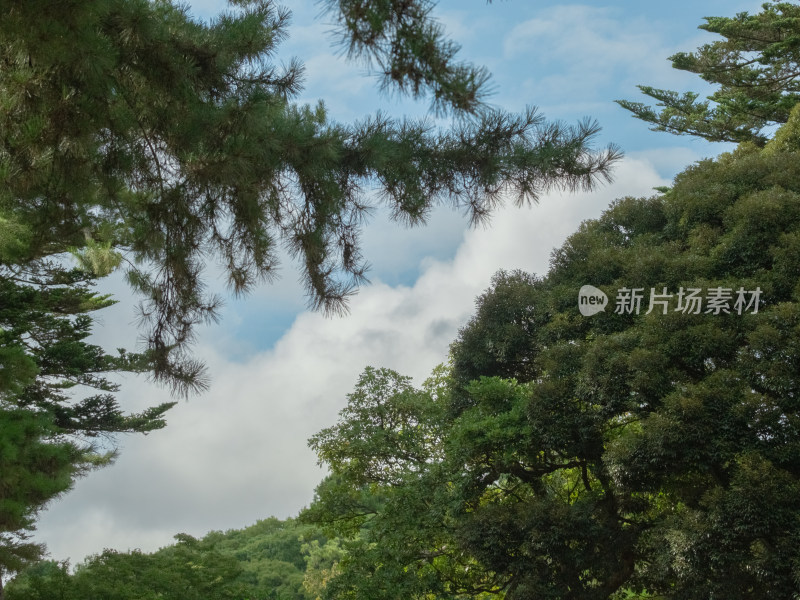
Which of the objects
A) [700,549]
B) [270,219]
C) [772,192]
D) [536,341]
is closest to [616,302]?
[536,341]

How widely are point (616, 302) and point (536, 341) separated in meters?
0.94

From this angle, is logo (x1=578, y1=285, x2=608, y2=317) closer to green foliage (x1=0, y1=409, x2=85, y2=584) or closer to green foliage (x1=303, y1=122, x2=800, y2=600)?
green foliage (x1=303, y1=122, x2=800, y2=600)

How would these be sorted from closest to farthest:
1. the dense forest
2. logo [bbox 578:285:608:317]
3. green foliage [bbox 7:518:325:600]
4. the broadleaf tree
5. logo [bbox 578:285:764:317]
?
the broadleaf tree → the dense forest → logo [bbox 578:285:764:317] → logo [bbox 578:285:608:317] → green foliage [bbox 7:518:325:600]

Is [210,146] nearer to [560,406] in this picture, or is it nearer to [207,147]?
[207,147]

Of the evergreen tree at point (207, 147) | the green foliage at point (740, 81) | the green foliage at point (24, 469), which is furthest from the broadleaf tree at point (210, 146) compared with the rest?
the green foliage at point (740, 81)

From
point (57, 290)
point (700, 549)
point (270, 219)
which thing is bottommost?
point (700, 549)

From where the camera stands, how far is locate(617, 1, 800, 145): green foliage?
376 inches

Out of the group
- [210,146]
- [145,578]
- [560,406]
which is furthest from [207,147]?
[145,578]

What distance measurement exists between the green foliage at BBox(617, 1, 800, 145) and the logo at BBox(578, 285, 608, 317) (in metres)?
4.39

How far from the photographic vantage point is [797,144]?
7695 mm

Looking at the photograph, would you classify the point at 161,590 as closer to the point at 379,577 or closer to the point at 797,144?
the point at 379,577

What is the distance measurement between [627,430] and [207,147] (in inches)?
170

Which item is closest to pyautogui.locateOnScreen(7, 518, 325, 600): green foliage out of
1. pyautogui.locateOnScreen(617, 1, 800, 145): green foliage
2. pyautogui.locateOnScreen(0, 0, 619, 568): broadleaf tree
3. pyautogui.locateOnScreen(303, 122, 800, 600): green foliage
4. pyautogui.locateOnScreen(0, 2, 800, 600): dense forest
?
pyautogui.locateOnScreen(0, 2, 800, 600): dense forest

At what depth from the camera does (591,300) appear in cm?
692
